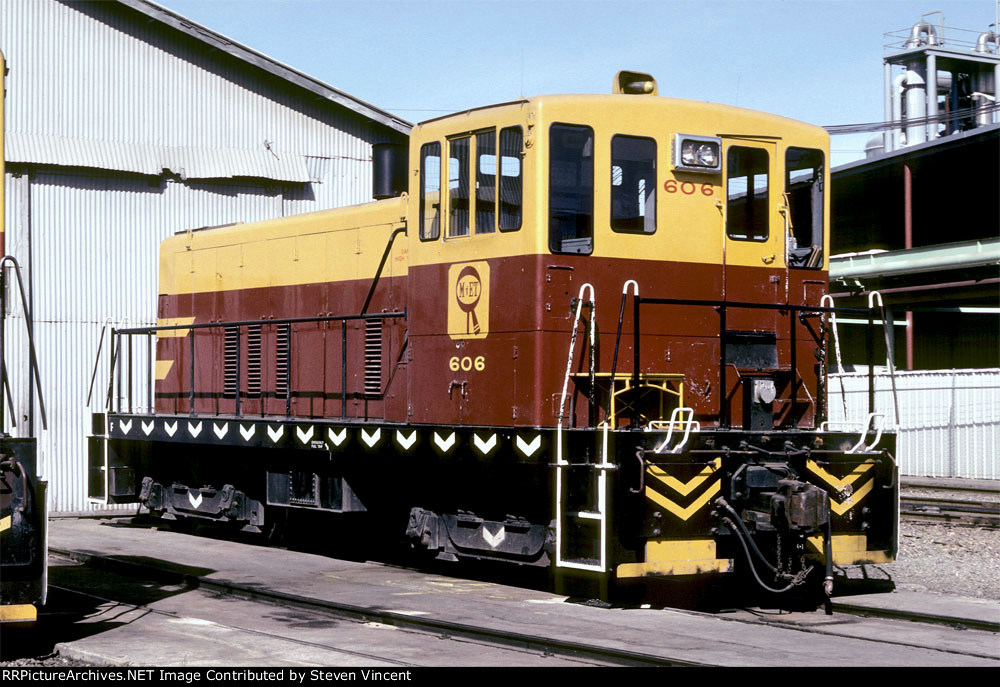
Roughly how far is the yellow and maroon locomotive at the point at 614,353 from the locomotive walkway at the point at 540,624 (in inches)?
15.2

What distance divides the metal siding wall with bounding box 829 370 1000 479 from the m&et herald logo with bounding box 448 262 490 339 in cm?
1530

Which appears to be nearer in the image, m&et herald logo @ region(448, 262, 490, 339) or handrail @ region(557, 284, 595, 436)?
handrail @ region(557, 284, 595, 436)

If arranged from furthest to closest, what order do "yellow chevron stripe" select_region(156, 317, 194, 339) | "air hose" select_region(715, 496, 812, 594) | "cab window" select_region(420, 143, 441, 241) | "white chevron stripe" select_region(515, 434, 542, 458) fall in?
"yellow chevron stripe" select_region(156, 317, 194, 339) < "cab window" select_region(420, 143, 441, 241) < "white chevron stripe" select_region(515, 434, 542, 458) < "air hose" select_region(715, 496, 812, 594)

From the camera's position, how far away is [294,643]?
7305 mm

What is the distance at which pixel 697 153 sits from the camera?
9586mm

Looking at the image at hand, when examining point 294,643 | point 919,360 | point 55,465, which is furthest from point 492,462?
point 919,360

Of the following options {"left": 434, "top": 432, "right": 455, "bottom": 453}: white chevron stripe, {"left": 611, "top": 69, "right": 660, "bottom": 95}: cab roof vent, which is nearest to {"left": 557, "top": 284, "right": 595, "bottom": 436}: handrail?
{"left": 434, "top": 432, "right": 455, "bottom": 453}: white chevron stripe

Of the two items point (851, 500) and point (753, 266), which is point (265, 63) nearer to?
point (753, 266)

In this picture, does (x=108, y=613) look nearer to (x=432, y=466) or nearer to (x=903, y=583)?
(x=432, y=466)

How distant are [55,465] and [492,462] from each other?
376 inches

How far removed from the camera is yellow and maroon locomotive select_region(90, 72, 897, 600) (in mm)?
8742

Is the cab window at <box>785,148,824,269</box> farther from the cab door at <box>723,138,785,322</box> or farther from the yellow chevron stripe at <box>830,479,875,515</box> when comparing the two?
the yellow chevron stripe at <box>830,479,875,515</box>

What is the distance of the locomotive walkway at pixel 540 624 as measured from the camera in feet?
22.9
